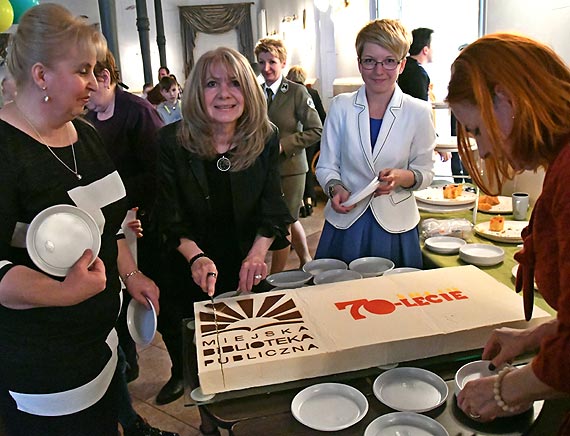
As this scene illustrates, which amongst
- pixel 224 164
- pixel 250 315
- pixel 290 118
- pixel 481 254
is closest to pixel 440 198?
pixel 481 254

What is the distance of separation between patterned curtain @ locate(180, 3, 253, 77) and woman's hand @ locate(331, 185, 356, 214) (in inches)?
446

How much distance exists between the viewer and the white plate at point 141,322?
4.06 ft

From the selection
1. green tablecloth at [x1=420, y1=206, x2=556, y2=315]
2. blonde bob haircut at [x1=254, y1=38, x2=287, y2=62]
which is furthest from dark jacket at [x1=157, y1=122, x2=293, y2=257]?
blonde bob haircut at [x1=254, y1=38, x2=287, y2=62]

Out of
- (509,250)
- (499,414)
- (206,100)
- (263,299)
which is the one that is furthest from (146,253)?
(499,414)

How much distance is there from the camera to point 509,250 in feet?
6.05

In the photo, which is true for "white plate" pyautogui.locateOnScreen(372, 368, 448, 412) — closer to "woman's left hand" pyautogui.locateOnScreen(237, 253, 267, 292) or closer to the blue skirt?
"woman's left hand" pyautogui.locateOnScreen(237, 253, 267, 292)

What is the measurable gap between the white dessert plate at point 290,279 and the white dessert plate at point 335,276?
0.04m

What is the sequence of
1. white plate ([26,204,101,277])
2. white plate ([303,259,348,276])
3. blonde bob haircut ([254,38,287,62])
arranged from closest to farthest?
white plate ([26,204,101,277])
white plate ([303,259,348,276])
blonde bob haircut ([254,38,287,62])

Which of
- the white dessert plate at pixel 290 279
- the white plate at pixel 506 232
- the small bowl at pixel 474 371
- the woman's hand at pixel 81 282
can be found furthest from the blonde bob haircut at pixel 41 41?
the white plate at pixel 506 232

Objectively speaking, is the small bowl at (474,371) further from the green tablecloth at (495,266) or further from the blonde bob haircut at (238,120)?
the blonde bob haircut at (238,120)

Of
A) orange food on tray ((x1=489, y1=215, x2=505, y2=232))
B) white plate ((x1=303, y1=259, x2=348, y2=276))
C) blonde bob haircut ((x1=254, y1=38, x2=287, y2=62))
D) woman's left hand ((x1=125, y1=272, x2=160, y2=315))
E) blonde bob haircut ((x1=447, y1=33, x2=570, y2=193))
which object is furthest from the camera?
blonde bob haircut ((x1=254, y1=38, x2=287, y2=62))

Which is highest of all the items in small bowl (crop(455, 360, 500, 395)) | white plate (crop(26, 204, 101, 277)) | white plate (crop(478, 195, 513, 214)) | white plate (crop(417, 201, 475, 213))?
white plate (crop(26, 204, 101, 277))

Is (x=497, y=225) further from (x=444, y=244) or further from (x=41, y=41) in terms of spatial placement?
(x=41, y=41)

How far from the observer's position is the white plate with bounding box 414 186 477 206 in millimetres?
2408
